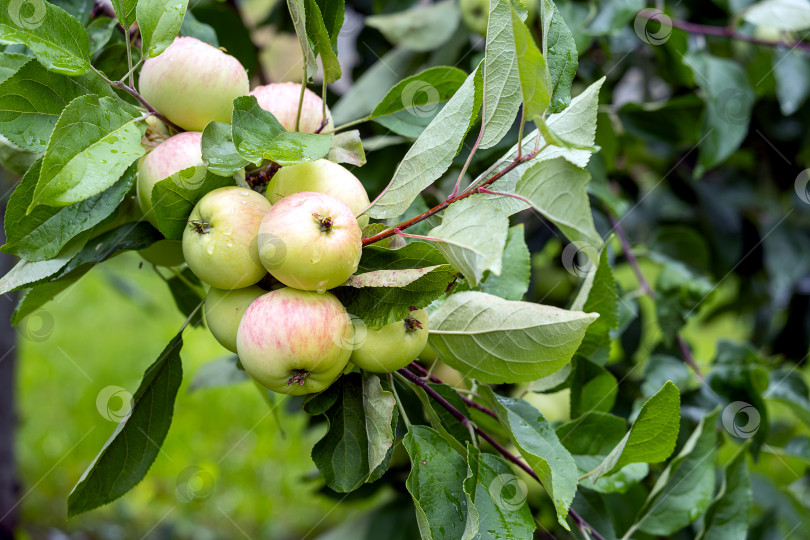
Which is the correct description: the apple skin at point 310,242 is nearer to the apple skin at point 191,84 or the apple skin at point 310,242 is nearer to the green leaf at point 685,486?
the apple skin at point 191,84

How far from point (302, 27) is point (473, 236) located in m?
Result: 0.18

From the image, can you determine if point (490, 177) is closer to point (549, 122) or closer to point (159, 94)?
point (549, 122)

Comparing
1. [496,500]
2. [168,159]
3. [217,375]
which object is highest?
[168,159]

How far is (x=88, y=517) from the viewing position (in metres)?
1.97

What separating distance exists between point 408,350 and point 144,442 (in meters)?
0.24

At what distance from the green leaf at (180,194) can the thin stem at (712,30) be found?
2.34 feet

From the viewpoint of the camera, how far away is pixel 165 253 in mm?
574

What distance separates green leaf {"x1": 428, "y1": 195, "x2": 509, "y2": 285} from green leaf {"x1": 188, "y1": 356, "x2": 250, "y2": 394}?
0.56m

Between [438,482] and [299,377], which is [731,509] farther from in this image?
[299,377]

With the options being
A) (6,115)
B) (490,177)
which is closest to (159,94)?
(6,115)

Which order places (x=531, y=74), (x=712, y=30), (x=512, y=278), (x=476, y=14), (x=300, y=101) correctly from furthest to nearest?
(x=712, y=30) < (x=476, y=14) < (x=512, y=278) < (x=300, y=101) < (x=531, y=74)

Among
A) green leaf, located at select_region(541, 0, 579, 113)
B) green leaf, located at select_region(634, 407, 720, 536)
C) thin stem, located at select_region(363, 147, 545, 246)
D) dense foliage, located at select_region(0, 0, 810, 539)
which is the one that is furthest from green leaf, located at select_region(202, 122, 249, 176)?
green leaf, located at select_region(634, 407, 720, 536)

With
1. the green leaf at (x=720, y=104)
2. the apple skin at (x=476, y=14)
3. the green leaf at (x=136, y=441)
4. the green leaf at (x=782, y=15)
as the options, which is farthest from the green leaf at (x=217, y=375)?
the green leaf at (x=782, y=15)

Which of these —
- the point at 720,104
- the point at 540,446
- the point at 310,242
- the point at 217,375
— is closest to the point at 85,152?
the point at 310,242
